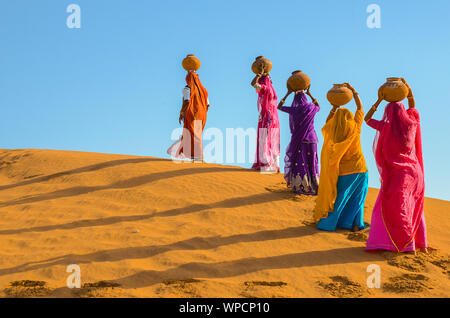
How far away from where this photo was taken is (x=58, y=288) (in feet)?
21.1

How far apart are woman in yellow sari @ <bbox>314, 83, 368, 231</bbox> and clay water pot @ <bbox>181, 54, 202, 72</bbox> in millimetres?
5373

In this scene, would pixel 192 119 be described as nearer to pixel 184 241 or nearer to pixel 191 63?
pixel 191 63

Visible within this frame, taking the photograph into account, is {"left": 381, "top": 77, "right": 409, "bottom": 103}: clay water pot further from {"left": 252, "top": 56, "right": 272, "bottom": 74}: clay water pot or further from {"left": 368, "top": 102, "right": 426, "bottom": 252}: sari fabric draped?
{"left": 252, "top": 56, "right": 272, "bottom": 74}: clay water pot

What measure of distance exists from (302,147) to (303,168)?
0.47 meters

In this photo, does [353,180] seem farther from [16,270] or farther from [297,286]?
[16,270]

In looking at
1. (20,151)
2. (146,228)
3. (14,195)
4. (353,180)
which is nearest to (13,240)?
(146,228)

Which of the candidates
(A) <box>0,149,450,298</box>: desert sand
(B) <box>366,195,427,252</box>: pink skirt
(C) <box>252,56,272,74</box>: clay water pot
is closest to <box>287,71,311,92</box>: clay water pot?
(C) <box>252,56,272,74</box>: clay water pot

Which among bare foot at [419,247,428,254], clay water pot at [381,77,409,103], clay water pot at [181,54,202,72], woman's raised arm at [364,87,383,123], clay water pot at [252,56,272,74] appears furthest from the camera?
clay water pot at [181,54,202,72]

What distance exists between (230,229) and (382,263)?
277 centimetres

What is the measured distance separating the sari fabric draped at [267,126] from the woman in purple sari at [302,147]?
197 cm

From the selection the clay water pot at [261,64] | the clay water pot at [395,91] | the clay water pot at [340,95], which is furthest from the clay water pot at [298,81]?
the clay water pot at [395,91]

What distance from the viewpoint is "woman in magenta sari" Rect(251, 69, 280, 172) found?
12555 millimetres

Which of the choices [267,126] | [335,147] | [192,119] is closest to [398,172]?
[335,147]

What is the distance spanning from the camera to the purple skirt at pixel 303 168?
10.6 m
